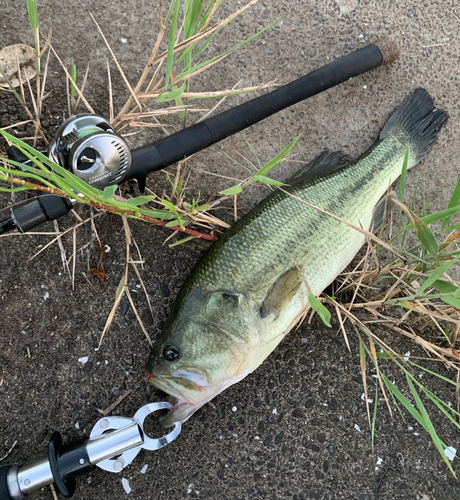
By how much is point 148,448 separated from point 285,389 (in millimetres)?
838

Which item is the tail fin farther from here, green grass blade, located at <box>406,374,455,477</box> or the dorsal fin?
green grass blade, located at <box>406,374,455,477</box>

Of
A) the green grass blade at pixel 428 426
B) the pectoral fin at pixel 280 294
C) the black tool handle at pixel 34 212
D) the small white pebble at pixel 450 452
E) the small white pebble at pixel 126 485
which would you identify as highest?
the black tool handle at pixel 34 212

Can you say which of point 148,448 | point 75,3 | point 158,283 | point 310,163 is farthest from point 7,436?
point 75,3

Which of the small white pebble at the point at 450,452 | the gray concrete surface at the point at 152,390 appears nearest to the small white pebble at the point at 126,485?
the gray concrete surface at the point at 152,390

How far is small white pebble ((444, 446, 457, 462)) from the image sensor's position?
2217 millimetres

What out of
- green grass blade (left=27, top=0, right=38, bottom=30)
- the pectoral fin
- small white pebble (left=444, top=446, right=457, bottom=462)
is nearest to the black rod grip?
green grass blade (left=27, top=0, right=38, bottom=30)

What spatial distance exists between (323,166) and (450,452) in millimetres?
1884

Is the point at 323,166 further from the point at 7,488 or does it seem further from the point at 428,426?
the point at 7,488

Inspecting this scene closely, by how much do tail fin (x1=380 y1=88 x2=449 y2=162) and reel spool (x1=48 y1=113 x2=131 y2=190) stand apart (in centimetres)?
179

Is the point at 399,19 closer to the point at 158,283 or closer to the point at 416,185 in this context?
the point at 416,185

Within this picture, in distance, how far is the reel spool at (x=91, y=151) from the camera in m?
1.56

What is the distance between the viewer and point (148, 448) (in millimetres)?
1927

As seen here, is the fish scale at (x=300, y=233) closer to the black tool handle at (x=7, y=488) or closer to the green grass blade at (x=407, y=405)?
the green grass blade at (x=407, y=405)

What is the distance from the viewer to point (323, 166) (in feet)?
7.97
